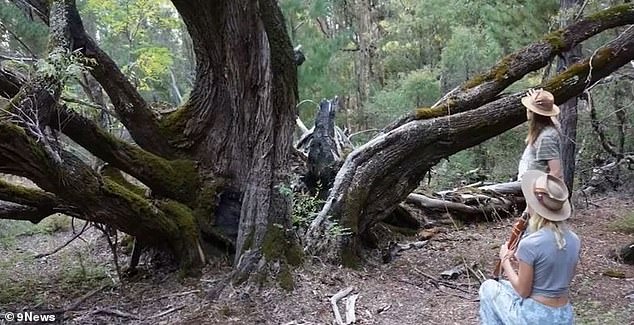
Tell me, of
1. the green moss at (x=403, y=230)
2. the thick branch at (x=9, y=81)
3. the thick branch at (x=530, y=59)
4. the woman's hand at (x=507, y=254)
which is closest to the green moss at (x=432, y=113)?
the thick branch at (x=530, y=59)

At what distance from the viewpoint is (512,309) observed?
3123 mm

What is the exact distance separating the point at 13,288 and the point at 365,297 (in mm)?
3852

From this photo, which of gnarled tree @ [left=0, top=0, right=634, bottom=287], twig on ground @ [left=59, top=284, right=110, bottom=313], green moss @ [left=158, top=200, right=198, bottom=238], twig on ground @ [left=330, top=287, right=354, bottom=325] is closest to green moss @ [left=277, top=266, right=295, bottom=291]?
gnarled tree @ [left=0, top=0, right=634, bottom=287]

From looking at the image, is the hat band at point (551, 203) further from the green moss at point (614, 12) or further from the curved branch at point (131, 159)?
the green moss at point (614, 12)

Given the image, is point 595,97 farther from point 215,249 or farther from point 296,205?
point 215,249

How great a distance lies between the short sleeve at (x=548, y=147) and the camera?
416 cm

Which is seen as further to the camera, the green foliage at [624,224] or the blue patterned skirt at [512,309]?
the green foliage at [624,224]

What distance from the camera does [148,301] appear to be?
5473 mm

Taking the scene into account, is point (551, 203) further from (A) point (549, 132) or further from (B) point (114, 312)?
(B) point (114, 312)

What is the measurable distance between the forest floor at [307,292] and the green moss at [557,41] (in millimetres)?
2610

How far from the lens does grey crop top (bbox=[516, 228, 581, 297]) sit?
2.95 meters

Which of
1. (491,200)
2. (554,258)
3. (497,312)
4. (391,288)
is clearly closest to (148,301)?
(391,288)

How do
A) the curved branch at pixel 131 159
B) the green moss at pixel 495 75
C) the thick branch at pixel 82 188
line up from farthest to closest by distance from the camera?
the green moss at pixel 495 75 < the curved branch at pixel 131 159 < the thick branch at pixel 82 188

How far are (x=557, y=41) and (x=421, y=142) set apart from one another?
80.6 inches
